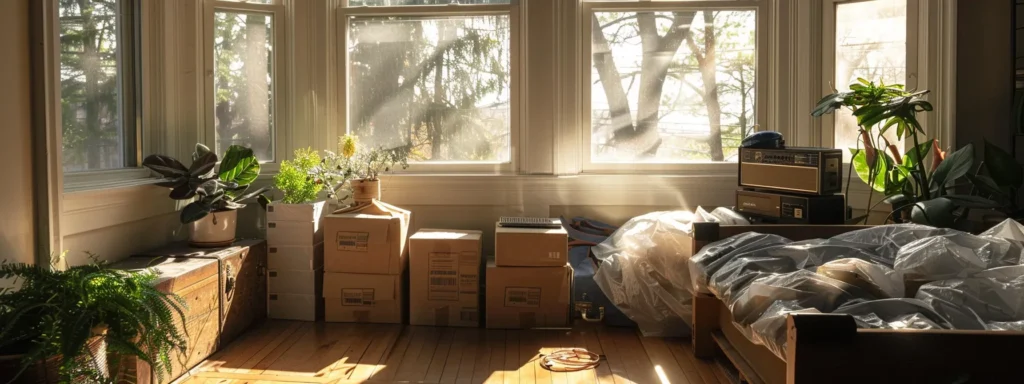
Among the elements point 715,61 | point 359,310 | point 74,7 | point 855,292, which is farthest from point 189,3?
point 855,292

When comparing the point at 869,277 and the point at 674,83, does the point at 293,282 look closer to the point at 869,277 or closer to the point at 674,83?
the point at 674,83

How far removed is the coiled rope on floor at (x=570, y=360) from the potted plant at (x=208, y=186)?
1.66 m

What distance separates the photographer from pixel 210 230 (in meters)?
3.72

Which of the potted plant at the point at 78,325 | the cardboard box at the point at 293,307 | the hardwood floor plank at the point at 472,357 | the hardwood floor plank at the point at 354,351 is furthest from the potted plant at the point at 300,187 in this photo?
the potted plant at the point at 78,325

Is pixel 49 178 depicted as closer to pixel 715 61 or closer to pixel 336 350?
pixel 336 350

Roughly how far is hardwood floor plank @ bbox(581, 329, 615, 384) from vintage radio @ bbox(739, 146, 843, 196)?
1.06 m

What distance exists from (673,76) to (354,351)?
93.1 inches

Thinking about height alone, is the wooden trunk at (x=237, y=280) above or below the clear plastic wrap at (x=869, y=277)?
below

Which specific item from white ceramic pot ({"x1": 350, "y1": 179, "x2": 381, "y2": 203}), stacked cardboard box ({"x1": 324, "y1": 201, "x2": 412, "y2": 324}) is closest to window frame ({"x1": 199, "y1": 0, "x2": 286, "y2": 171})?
white ceramic pot ({"x1": 350, "y1": 179, "x2": 381, "y2": 203})

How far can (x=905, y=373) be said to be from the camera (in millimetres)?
1710

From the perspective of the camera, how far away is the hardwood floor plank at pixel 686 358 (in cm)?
307

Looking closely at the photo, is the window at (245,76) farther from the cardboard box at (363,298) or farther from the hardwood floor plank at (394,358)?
the hardwood floor plank at (394,358)

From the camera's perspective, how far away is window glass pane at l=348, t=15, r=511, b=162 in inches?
179

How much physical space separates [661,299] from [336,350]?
59.3 inches
